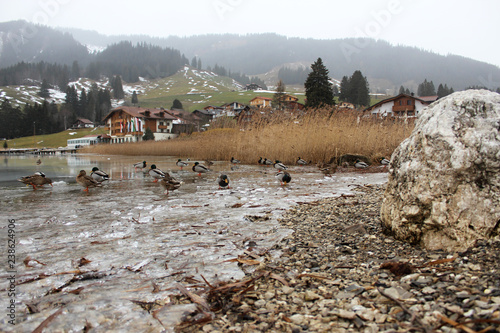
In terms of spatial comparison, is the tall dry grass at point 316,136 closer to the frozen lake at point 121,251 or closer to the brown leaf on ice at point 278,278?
the frozen lake at point 121,251

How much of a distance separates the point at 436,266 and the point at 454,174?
928 millimetres

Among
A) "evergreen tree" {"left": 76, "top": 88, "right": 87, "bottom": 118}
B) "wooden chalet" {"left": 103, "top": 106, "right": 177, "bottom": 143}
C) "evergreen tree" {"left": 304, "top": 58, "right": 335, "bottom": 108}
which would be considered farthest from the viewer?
"evergreen tree" {"left": 76, "top": 88, "right": 87, "bottom": 118}

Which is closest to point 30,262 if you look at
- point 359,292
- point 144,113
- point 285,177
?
point 359,292

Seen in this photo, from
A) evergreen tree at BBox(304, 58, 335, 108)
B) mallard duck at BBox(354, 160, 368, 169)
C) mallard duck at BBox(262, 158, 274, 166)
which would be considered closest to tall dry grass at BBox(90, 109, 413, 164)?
mallard duck at BBox(262, 158, 274, 166)

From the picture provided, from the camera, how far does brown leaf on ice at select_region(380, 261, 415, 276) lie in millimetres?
2316

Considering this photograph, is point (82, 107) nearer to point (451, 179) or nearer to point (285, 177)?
point (285, 177)

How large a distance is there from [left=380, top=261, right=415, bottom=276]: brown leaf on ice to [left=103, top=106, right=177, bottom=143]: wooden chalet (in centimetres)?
8274

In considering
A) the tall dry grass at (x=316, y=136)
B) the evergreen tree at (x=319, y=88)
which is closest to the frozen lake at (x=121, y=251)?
the tall dry grass at (x=316, y=136)

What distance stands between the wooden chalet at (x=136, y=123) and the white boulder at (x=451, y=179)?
270 ft

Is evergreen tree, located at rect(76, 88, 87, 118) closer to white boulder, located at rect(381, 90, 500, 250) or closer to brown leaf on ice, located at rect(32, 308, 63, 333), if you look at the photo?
brown leaf on ice, located at rect(32, 308, 63, 333)

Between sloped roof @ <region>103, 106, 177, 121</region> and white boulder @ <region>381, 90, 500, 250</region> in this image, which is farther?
sloped roof @ <region>103, 106, 177, 121</region>

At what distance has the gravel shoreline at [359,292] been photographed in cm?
175

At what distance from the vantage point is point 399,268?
2.35 m

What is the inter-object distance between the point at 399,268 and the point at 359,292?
46 centimetres
